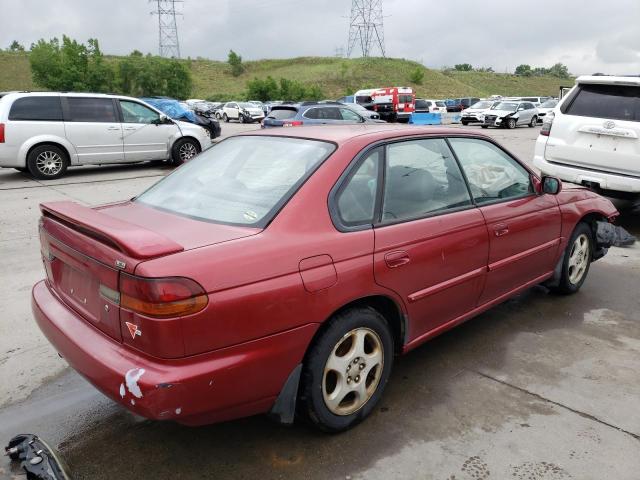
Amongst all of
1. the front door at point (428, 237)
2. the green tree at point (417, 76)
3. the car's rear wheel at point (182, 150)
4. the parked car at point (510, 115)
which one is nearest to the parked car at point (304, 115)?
the car's rear wheel at point (182, 150)

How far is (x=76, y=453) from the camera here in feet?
8.79

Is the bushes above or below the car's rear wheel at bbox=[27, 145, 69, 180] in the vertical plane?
above

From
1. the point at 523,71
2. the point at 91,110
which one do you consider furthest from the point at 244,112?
the point at 523,71

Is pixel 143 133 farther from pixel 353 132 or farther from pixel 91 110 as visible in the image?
pixel 353 132

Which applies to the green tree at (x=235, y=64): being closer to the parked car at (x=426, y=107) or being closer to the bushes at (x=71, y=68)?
the bushes at (x=71, y=68)

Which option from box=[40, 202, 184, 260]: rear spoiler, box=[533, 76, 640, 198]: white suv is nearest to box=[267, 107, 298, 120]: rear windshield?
box=[533, 76, 640, 198]: white suv

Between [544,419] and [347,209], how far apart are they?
1.59m

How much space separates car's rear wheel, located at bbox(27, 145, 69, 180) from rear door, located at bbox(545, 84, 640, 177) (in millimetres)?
9044

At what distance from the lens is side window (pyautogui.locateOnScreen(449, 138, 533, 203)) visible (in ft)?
11.6

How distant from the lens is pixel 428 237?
301 cm

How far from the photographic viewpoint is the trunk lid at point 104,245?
2237 millimetres

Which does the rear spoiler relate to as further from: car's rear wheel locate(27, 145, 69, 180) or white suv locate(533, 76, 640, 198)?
car's rear wheel locate(27, 145, 69, 180)

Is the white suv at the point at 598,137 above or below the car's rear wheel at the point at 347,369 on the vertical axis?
above

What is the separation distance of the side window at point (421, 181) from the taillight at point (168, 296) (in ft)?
3.86
